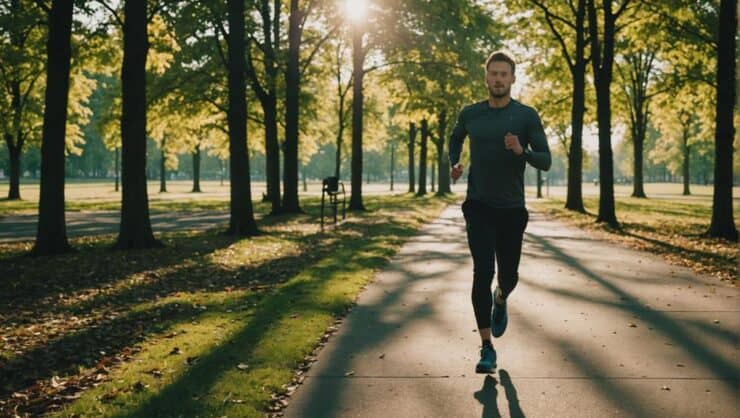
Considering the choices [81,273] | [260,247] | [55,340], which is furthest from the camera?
[260,247]

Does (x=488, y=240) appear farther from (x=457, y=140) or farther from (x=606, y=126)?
(x=606, y=126)

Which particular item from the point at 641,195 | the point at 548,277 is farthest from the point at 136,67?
the point at 641,195

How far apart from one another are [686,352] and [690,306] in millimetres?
2197

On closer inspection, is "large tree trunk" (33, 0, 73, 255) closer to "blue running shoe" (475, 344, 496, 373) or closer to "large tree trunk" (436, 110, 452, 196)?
"blue running shoe" (475, 344, 496, 373)

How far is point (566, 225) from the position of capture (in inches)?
782

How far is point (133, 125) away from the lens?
1205 cm

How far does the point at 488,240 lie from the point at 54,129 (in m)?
9.21

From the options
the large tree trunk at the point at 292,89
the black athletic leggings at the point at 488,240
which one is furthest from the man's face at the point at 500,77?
the large tree trunk at the point at 292,89

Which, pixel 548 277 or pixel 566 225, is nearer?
pixel 548 277

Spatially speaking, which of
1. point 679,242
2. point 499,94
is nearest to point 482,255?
point 499,94

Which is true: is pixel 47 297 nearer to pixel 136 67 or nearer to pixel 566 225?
pixel 136 67

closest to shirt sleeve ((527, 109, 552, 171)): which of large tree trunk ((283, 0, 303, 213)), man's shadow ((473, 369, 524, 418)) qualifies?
man's shadow ((473, 369, 524, 418))

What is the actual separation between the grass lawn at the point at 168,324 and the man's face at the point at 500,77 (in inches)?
101

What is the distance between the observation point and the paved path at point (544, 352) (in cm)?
404
